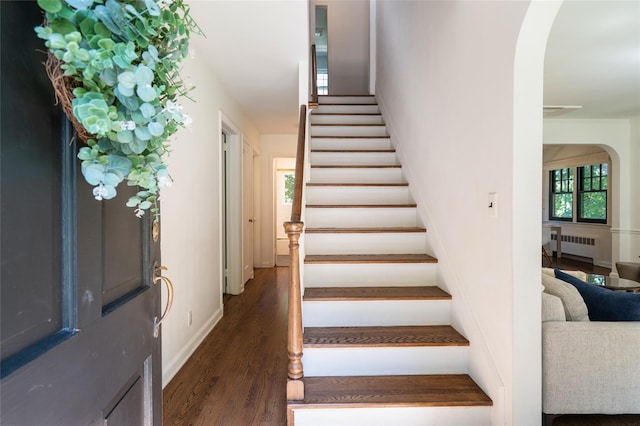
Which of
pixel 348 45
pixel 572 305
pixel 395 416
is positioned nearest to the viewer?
pixel 395 416

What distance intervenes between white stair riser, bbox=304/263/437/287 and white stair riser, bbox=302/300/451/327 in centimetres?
28

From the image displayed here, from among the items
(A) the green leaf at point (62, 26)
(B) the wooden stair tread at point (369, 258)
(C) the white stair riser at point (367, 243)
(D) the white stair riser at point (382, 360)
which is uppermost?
(A) the green leaf at point (62, 26)

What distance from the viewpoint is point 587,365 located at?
5.36 ft

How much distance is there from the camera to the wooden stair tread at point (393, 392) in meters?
1.62

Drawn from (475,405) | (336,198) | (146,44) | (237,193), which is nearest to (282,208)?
(237,193)

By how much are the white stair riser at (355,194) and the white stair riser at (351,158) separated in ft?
1.83

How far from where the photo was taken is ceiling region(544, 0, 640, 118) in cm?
239

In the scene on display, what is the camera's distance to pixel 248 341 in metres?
2.88

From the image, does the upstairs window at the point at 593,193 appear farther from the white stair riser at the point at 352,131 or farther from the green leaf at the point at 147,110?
the green leaf at the point at 147,110

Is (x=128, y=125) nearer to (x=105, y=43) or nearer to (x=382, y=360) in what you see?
(x=105, y=43)

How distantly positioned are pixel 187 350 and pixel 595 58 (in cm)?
456

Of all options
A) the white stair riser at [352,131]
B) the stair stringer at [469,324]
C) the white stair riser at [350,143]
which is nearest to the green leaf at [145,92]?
the stair stringer at [469,324]

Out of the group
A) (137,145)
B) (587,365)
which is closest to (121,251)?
(137,145)

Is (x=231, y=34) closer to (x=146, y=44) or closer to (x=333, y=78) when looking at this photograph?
(x=146, y=44)
